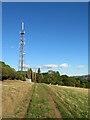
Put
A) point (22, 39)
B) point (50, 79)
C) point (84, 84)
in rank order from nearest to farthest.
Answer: point (22, 39)
point (50, 79)
point (84, 84)

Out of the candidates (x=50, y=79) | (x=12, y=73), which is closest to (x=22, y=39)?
(x=12, y=73)

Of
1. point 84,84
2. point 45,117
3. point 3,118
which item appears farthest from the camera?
point 84,84

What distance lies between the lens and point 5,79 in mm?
66812

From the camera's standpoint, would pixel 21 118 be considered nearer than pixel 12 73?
Yes

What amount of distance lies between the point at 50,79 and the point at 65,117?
99714 mm

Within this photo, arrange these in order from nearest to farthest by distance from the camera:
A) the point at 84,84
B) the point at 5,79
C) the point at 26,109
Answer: the point at 26,109 → the point at 5,79 → the point at 84,84

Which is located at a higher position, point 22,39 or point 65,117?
point 22,39

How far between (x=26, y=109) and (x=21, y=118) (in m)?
3.28

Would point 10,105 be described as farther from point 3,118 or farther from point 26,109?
point 3,118

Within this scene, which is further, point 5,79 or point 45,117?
point 5,79

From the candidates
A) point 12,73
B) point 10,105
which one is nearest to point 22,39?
point 12,73

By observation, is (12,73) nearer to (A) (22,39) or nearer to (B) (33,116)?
(A) (22,39)

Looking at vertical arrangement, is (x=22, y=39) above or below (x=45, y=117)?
above

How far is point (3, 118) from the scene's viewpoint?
1744cm
